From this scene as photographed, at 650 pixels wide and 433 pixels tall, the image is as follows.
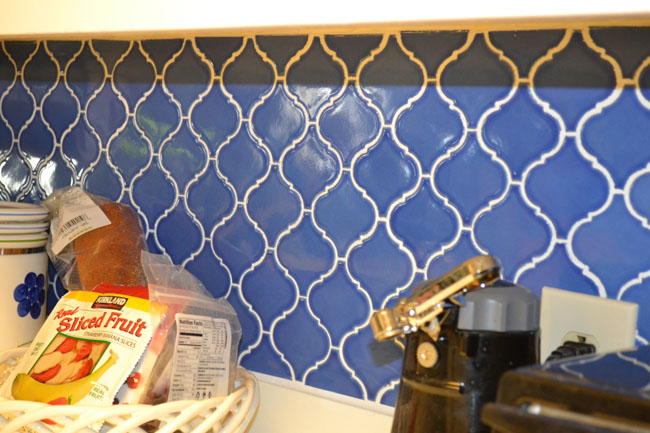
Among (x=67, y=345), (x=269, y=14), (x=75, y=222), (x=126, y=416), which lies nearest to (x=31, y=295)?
(x=75, y=222)

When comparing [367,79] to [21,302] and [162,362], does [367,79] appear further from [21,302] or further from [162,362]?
[21,302]

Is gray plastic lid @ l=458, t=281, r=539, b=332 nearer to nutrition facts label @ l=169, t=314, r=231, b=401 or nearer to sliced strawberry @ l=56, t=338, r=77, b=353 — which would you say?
nutrition facts label @ l=169, t=314, r=231, b=401

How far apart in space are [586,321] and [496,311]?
19 cm

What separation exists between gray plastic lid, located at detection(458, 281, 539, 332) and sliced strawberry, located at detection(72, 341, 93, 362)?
15.5 inches

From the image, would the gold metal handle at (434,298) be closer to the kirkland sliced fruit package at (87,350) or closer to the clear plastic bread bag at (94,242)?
the kirkland sliced fruit package at (87,350)

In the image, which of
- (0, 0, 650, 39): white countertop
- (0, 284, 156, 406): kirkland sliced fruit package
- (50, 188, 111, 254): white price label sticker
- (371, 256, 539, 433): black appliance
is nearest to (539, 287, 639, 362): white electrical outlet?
(371, 256, 539, 433): black appliance

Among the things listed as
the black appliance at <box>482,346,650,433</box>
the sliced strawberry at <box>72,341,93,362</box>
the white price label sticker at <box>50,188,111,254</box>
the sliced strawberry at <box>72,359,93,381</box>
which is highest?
the white price label sticker at <box>50,188,111,254</box>

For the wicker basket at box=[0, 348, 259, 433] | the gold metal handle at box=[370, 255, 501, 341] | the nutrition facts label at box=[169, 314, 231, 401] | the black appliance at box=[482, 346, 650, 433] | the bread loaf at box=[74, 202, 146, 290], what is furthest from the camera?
the bread loaf at box=[74, 202, 146, 290]

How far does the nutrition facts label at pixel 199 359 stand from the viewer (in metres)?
0.65

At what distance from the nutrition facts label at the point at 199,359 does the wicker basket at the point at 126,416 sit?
0.03 meters

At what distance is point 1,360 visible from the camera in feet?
2.40

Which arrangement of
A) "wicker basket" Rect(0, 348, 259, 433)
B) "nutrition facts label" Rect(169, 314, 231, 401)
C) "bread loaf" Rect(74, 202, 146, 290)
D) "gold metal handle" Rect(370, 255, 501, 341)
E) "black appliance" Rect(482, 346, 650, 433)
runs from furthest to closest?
1. "bread loaf" Rect(74, 202, 146, 290)
2. "nutrition facts label" Rect(169, 314, 231, 401)
3. "wicker basket" Rect(0, 348, 259, 433)
4. "gold metal handle" Rect(370, 255, 501, 341)
5. "black appliance" Rect(482, 346, 650, 433)

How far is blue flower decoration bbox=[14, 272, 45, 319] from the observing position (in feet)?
2.84

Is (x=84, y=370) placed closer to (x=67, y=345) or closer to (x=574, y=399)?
(x=67, y=345)
